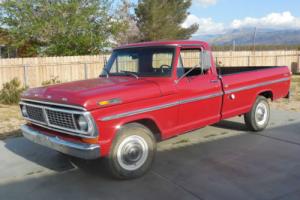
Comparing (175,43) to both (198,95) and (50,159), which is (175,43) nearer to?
(198,95)

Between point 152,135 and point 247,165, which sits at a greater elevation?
point 152,135

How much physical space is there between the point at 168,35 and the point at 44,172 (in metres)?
30.7

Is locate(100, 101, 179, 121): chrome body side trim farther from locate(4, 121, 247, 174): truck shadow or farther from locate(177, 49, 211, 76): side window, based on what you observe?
locate(4, 121, 247, 174): truck shadow

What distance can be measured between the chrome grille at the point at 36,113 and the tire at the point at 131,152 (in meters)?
1.22

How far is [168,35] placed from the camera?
114 feet

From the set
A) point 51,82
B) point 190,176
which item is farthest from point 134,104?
point 51,82

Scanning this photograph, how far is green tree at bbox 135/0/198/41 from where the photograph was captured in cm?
3388

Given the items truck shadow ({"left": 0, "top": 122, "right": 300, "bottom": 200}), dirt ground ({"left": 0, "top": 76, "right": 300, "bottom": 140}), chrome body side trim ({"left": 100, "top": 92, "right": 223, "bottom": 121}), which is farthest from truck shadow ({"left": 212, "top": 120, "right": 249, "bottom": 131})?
dirt ground ({"left": 0, "top": 76, "right": 300, "bottom": 140})

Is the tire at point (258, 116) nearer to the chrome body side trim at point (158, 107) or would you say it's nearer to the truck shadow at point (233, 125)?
the truck shadow at point (233, 125)

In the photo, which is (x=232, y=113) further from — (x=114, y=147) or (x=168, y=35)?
(x=168, y=35)

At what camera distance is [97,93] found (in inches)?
173

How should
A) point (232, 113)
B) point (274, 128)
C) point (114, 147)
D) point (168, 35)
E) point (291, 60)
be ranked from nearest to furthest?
point (114, 147) → point (232, 113) → point (274, 128) → point (291, 60) → point (168, 35)

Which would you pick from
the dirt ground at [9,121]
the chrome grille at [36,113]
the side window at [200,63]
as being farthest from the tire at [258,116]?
the dirt ground at [9,121]

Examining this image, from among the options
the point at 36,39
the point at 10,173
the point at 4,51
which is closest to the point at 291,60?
the point at 36,39
